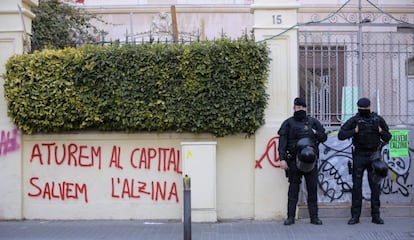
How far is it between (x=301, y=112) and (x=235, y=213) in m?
1.96

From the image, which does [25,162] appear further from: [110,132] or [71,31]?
[71,31]

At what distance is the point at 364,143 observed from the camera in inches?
334

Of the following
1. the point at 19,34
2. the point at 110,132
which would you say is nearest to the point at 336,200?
the point at 110,132

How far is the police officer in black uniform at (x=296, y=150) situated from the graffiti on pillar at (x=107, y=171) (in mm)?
1737

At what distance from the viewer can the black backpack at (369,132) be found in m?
8.43

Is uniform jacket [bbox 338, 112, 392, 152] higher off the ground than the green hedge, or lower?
lower

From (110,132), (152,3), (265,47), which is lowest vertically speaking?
(110,132)

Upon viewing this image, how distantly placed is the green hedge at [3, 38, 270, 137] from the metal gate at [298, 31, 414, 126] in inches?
36.2

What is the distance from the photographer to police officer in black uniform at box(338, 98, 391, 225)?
8453 millimetres

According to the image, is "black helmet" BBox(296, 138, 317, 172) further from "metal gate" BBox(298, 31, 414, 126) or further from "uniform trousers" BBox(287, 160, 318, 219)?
"metal gate" BBox(298, 31, 414, 126)

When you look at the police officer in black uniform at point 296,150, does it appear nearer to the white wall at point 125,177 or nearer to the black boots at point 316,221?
the black boots at point 316,221

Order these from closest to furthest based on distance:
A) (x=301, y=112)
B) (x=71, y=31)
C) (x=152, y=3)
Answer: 1. (x=301, y=112)
2. (x=71, y=31)
3. (x=152, y=3)

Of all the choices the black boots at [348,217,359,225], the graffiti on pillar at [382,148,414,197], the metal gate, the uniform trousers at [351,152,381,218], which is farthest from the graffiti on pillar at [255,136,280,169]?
the graffiti on pillar at [382,148,414,197]

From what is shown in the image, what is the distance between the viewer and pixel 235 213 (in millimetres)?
9102
